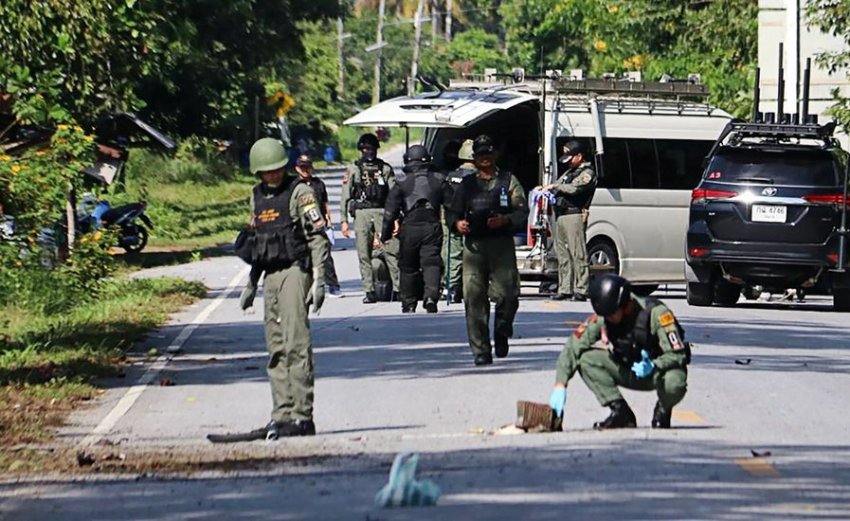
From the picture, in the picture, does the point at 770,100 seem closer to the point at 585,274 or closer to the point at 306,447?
the point at 585,274

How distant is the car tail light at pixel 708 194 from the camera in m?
21.2

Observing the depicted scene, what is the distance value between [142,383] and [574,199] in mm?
7355

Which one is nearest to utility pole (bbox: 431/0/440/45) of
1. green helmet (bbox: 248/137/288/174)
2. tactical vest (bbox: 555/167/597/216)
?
tactical vest (bbox: 555/167/597/216)

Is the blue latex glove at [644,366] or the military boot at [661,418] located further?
the military boot at [661,418]

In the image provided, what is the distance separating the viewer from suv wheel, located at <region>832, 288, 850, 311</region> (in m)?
22.2

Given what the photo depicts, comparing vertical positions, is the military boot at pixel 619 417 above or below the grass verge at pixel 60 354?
above

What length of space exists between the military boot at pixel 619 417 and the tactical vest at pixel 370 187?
10609 mm

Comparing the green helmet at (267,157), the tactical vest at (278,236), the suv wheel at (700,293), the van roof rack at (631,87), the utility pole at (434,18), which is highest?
the utility pole at (434,18)

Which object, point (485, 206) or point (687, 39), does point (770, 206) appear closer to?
point (485, 206)

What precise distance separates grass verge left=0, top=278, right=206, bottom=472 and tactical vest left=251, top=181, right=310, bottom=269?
6.20 ft

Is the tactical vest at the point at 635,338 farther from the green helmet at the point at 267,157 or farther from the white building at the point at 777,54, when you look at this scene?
the white building at the point at 777,54

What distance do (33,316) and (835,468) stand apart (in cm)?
1322

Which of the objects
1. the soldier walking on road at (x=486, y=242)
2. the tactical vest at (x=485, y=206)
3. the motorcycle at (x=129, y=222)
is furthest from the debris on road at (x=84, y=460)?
the motorcycle at (x=129, y=222)

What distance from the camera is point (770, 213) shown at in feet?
69.4
